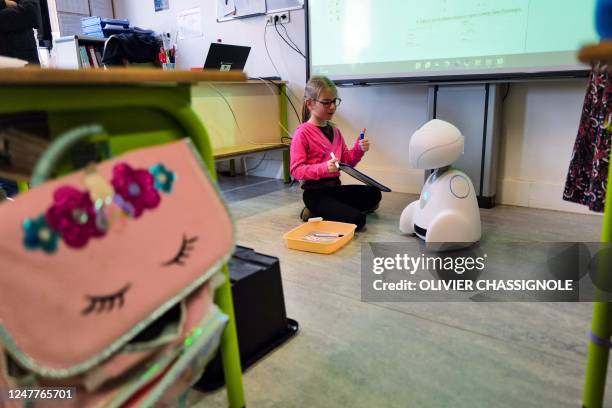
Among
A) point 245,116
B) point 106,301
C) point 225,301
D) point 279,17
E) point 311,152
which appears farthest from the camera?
point 279,17

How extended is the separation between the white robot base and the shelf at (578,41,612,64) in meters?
1.05

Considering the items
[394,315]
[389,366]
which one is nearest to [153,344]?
[389,366]

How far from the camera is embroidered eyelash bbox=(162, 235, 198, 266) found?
1.81 ft

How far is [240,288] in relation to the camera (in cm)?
94

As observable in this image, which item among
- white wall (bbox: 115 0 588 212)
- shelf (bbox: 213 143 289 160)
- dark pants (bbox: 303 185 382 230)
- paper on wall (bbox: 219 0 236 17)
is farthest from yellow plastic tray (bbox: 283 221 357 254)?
paper on wall (bbox: 219 0 236 17)

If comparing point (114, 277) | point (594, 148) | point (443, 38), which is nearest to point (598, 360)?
point (594, 148)

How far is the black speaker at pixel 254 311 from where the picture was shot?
93 cm

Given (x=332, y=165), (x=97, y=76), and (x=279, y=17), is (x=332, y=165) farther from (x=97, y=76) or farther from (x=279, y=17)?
(x=279, y=17)

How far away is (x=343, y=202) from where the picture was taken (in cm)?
207

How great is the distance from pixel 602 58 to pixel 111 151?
0.61 m

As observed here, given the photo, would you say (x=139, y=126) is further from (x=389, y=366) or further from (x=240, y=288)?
(x=389, y=366)

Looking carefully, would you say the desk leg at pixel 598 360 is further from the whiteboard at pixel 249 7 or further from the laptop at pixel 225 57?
the whiteboard at pixel 249 7

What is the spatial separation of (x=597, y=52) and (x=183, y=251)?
559 millimetres

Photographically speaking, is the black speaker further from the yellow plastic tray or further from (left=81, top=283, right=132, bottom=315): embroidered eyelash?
the yellow plastic tray
